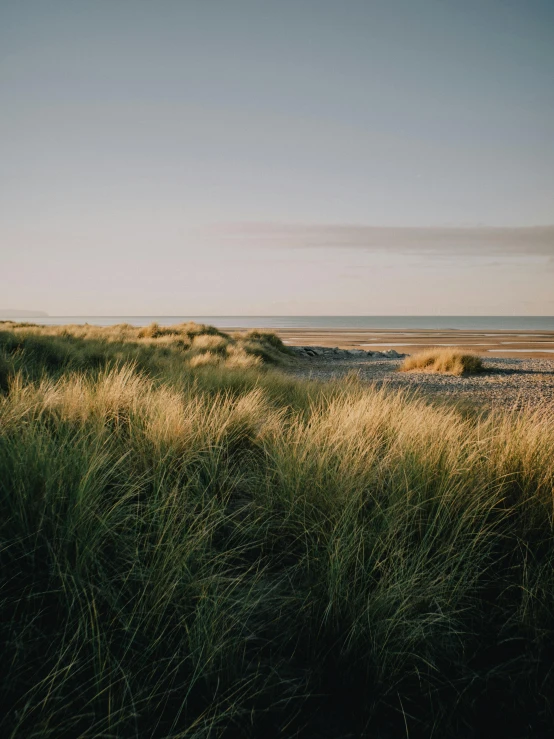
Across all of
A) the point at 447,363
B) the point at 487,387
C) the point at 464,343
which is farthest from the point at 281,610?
the point at 464,343

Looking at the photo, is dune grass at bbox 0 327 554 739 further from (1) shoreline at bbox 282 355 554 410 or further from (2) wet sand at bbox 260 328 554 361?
(2) wet sand at bbox 260 328 554 361

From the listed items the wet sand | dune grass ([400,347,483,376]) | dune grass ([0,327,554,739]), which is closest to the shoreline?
dune grass ([400,347,483,376])

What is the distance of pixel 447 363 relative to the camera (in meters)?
14.7

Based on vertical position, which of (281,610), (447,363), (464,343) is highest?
(464,343)

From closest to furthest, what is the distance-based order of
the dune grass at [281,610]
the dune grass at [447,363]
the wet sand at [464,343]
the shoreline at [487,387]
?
the dune grass at [281,610]
the shoreline at [487,387]
the dune grass at [447,363]
the wet sand at [464,343]

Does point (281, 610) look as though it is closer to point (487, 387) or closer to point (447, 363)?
point (487, 387)

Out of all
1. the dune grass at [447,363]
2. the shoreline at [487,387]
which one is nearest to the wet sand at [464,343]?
the dune grass at [447,363]

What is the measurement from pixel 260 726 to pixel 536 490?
6.94 ft

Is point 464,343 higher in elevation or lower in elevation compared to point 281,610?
higher

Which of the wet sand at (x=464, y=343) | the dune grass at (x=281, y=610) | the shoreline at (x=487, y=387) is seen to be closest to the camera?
the dune grass at (x=281, y=610)

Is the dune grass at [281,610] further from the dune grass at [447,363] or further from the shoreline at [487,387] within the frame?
the dune grass at [447,363]

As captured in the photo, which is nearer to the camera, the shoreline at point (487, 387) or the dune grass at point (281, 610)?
the dune grass at point (281, 610)

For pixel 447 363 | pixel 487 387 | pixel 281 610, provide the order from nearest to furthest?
1. pixel 281 610
2. pixel 487 387
3. pixel 447 363

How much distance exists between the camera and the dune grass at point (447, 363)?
14286 millimetres
